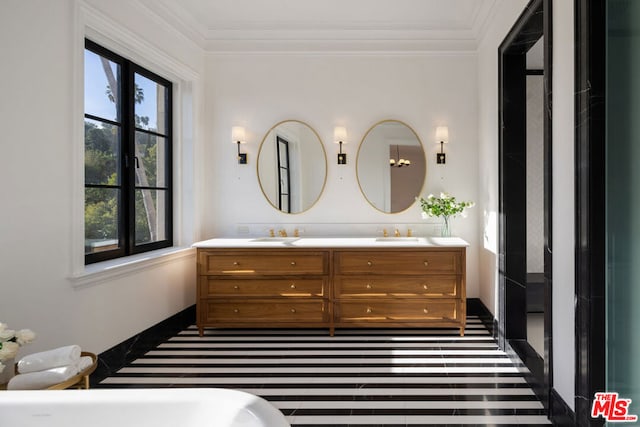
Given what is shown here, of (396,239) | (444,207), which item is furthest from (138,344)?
(444,207)

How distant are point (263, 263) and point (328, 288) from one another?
0.58 meters

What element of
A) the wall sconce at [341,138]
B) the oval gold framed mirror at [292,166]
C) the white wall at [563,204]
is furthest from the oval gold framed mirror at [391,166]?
the white wall at [563,204]

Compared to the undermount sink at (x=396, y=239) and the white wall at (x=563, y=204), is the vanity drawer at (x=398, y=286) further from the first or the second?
the white wall at (x=563, y=204)

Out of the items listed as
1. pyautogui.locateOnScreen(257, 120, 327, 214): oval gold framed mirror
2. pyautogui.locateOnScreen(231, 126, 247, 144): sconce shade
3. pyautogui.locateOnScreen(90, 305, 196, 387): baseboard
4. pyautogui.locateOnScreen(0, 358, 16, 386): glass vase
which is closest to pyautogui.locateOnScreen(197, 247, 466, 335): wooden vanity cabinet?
pyautogui.locateOnScreen(90, 305, 196, 387): baseboard

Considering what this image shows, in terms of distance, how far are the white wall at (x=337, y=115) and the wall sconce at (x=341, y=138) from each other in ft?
0.17

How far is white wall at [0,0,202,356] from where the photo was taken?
214 cm

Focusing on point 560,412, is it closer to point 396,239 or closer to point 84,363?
point 396,239

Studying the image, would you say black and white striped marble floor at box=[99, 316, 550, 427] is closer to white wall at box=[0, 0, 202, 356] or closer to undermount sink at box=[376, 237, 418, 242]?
white wall at box=[0, 0, 202, 356]

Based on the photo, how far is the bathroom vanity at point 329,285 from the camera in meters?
3.57

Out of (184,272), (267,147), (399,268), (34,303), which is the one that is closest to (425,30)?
(267,147)

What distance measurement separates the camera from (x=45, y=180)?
2.33 m

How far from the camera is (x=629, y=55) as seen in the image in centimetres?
160

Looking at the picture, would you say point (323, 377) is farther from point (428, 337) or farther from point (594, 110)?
point (594, 110)

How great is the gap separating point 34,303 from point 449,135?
3.52m
